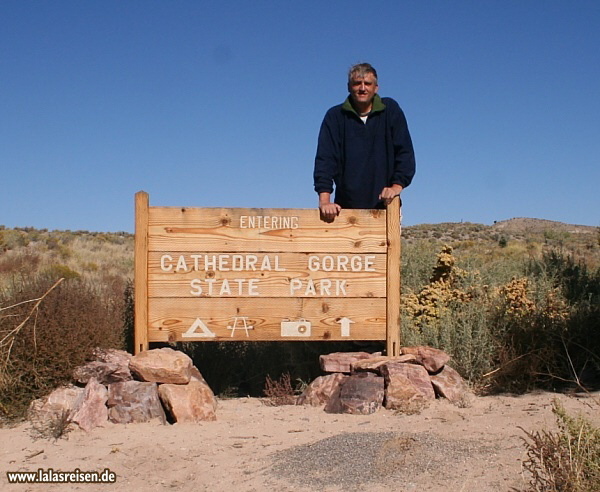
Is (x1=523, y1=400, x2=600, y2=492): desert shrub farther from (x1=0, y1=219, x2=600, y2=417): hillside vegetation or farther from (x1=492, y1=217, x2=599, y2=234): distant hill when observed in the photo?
(x1=492, y1=217, x2=599, y2=234): distant hill

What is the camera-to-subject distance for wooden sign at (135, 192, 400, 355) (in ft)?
20.6

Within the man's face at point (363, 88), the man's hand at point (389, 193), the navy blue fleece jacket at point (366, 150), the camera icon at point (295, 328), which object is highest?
the man's face at point (363, 88)

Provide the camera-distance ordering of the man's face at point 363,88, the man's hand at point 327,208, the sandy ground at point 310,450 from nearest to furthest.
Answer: the sandy ground at point 310,450 < the man's hand at point 327,208 < the man's face at point 363,88

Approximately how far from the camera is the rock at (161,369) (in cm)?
581

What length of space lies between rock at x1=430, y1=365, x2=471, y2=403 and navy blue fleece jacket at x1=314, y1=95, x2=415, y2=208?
5.60ft

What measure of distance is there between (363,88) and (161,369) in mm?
3104

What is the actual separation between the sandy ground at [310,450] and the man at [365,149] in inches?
81.7

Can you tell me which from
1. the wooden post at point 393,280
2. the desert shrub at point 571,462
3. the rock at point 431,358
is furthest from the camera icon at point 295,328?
the desert shrub at point 571,462

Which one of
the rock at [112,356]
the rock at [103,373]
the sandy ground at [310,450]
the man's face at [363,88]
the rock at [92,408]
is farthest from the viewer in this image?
the man's face at [363,88]

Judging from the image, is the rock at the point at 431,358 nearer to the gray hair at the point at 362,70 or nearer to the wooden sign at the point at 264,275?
the wooden sign at the point at 264,275

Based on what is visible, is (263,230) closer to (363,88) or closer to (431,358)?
(363,88)

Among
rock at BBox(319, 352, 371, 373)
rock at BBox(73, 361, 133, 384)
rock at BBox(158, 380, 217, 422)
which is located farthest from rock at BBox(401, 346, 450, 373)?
rock at BBox(73, 361, 133, 384)

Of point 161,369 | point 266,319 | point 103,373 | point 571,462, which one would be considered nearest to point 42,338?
point 103,373

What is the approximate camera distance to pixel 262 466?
451 centimetres
